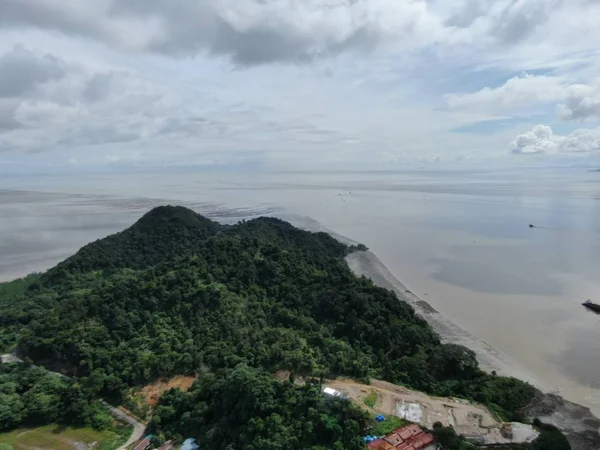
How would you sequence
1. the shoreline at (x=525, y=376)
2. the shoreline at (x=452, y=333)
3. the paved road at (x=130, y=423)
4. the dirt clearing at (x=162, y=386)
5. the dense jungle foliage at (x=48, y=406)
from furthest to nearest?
1. the shoreline at (x=452, y=333)
2. the dirt clearing at (x=162, y=386)
3. the dense jungle foliage at (x=48, y=406)
4. the paved road at (x=130, y=423)
5. the shoreline at (x=525, y=376)

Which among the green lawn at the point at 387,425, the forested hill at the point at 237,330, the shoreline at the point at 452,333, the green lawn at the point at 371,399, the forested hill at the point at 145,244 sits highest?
A: the forested hill at the point at 145,244

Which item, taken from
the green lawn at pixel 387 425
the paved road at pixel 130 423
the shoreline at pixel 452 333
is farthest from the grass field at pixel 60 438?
the shoreline at pixel 452 333

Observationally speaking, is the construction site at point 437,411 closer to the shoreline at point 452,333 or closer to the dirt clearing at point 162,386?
the shoreline at point 452,333

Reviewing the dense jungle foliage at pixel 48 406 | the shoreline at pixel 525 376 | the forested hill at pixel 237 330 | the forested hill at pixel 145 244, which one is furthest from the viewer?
→ the forested hill at pixel 145 244

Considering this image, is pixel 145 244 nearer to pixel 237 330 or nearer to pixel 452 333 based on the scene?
pixel 237 330

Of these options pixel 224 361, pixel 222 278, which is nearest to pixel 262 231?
pixel 222 278

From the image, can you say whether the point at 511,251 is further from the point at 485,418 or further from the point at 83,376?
the point at 83,376

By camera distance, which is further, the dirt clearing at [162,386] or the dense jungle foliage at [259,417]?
the dirt clearing at [162,386]

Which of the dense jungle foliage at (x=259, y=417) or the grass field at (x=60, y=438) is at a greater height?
the dense jungle foliage at (x=259, y=417)
